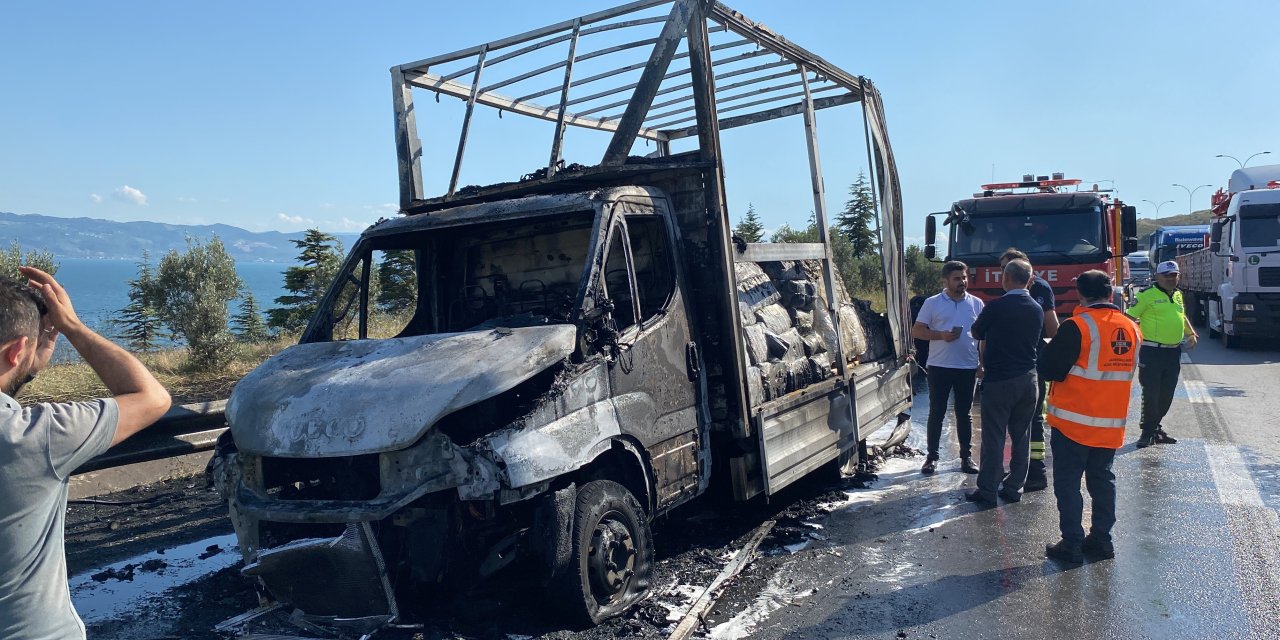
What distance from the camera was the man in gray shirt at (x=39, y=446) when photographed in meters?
1.99

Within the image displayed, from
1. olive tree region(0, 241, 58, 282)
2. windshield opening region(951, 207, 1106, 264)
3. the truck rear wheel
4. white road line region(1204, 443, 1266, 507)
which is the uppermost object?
olive tree region(0, 241, 58, 282)

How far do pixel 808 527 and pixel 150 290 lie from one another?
17.6m

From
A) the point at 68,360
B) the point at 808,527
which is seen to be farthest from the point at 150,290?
the point at 808,527

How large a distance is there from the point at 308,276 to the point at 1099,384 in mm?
23155

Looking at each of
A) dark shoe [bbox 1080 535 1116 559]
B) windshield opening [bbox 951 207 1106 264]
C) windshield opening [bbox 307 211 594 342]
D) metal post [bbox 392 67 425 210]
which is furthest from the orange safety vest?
windshield opening [bbox 951 207 1106 264]

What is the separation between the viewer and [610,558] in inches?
168

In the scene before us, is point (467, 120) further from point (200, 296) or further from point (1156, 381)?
point (200, 296)

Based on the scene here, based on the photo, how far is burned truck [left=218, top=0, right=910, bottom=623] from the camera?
12.5ft

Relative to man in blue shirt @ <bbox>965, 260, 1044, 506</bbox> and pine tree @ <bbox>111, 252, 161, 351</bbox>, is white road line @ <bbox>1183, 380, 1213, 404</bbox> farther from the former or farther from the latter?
pine tree @ <bbox>111, 252, 161, 351</bbox>

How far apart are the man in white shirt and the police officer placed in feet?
6.65

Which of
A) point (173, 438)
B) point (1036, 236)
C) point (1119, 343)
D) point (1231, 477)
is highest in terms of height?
point (1036, 236)

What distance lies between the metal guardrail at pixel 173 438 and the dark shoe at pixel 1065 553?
17.2 feet

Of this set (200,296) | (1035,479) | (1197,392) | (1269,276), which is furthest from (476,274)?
(1269,276)

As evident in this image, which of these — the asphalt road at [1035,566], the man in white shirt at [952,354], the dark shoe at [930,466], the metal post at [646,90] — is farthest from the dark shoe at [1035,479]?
the metal post at [646,90]
